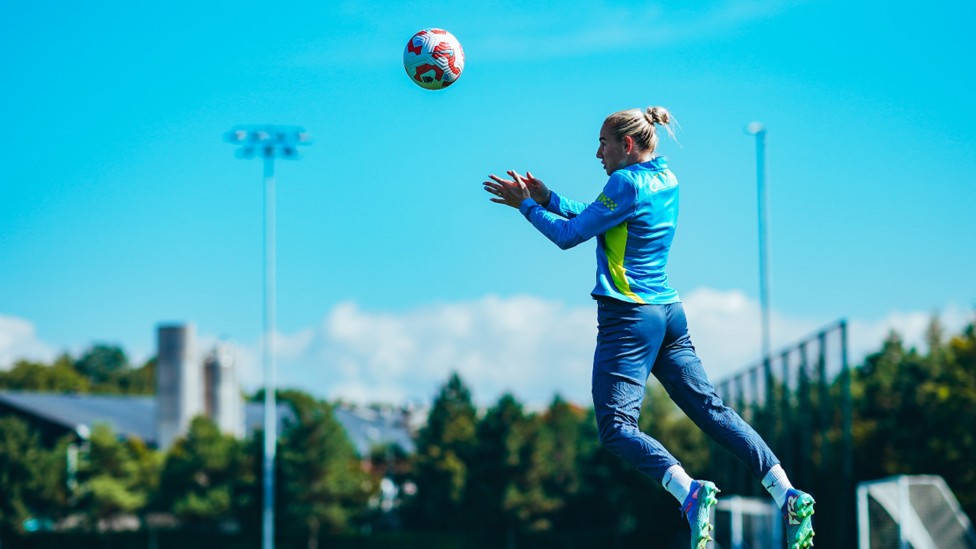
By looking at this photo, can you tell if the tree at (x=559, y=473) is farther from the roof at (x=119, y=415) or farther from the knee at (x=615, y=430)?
the knee at (x=615, y=430)

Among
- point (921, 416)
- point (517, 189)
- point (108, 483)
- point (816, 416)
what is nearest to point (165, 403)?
point (108, 483)

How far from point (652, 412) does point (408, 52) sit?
5602 cm

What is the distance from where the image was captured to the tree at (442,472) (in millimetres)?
59562

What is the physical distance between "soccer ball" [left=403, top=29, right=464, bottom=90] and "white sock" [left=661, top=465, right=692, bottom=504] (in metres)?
2.96

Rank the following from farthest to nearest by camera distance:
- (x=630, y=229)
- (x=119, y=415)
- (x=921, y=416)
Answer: (x=119, y=415), (x=921, y=416), (x=630, y=229)

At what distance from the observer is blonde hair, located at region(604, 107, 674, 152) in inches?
259

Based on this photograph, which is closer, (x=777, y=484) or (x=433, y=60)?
(x=777, y=484)

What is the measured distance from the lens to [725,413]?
6.58 meters

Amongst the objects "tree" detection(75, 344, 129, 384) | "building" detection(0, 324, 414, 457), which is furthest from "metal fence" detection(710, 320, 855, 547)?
"tree" detection(75, 344, 129, 384)

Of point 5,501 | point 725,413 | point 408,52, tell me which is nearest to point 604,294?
point 725,413

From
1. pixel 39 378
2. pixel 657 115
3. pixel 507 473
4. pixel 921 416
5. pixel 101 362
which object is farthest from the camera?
pixel 101 362

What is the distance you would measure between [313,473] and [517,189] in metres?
53.2

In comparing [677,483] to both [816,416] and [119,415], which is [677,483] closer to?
[816,416]

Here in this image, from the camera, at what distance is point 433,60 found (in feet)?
25.7
